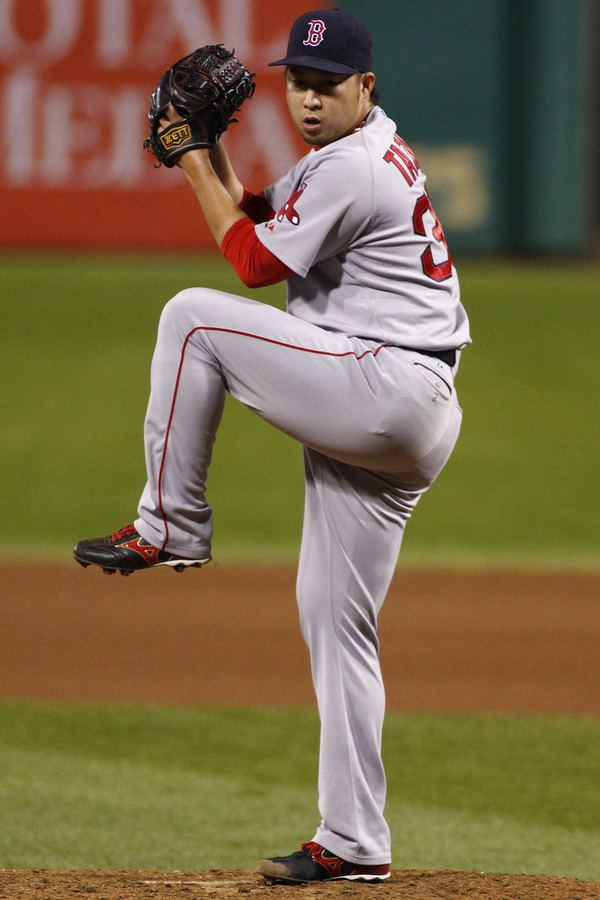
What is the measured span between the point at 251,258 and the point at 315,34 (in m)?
0.53

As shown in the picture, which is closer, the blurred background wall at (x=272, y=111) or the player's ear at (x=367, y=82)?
the player's ear at (x=367, y=82)

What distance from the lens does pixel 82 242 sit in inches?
559

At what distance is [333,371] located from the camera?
267 cm

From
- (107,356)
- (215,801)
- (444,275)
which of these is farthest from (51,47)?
(444,275)

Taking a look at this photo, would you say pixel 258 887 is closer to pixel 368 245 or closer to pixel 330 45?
pixel 368 245

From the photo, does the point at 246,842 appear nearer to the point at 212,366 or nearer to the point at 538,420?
the point at 212,366

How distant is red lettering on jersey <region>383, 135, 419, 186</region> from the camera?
8.99 ft

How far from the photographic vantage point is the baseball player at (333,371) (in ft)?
8.77

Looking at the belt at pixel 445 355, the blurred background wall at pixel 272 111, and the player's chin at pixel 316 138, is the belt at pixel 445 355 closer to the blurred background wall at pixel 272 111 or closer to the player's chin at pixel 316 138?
the player's chin at pixel 316 138

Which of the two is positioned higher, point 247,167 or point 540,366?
point 247,167

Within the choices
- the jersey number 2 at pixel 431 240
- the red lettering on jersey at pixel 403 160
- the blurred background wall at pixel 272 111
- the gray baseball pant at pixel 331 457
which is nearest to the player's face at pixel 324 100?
the red lettering on jersey at pixel 403 160

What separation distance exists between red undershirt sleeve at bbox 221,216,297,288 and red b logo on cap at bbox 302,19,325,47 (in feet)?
1.37

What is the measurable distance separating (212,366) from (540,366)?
1063 centimetres

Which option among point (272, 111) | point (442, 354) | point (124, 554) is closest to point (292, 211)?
point (442, 354)
